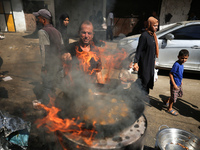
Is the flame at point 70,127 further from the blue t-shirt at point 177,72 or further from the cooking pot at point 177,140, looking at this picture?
the blue t-shirt at point 177,72

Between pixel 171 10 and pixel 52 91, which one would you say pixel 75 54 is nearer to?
pixel 52 91

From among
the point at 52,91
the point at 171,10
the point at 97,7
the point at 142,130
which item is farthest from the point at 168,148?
the point at 97,7

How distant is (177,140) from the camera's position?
92.7 inches

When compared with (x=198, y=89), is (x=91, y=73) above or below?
above

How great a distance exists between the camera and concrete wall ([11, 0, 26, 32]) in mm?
13361

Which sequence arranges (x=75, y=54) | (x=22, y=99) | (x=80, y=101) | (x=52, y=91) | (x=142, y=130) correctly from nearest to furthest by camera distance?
(x=142, y=130) → (x=80, y=101) → (x=75, y=54) → (x=52, y=91) → (x=22, y=99)

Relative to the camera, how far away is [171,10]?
443 inches

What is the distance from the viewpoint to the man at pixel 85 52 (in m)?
2.54

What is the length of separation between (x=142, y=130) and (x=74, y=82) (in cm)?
142

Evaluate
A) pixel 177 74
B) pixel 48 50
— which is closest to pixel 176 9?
pixel 177 74

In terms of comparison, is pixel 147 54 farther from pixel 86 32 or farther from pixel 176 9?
pixel 176 9

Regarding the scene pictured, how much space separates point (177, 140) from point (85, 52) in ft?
7.16

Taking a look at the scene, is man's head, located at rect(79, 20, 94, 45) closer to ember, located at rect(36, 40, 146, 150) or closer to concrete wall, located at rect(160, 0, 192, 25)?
ember, located at rect(36, 40, 146, 150)

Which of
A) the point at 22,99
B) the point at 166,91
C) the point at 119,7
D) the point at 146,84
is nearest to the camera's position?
the point at 146,84
